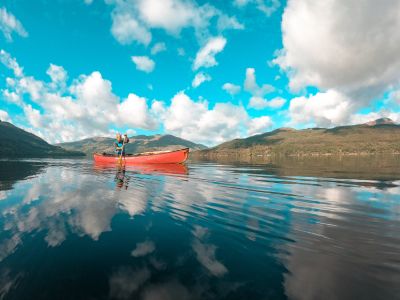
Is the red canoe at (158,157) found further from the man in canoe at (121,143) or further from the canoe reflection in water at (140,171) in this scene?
the canoe reflection in water at (140,171)

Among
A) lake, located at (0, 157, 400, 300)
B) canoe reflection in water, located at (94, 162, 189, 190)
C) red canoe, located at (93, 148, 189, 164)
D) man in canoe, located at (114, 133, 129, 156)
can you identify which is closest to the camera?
lake, located at (0, 157, 400, 300)

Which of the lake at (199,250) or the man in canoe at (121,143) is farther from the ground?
the man in canoe at (121,143)

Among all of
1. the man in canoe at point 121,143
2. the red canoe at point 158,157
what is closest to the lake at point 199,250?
the red canoe at point 158,157

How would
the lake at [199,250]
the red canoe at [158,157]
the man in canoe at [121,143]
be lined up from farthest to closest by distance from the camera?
the man in canoe at [121,143] → the red canoe at [158,157] → the lake at [199,250]

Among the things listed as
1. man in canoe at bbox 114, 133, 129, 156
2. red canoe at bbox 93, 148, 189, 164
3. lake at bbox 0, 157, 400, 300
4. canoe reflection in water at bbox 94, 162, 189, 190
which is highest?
man in canoe at bbox 114, 133, 129, 156

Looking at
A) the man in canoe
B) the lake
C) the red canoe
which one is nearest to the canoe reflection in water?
the red canoe

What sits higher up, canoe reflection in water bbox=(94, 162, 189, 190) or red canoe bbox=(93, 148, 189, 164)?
red canoe bbox=(93, 148, 189, 164)

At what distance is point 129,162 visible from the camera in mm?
54344

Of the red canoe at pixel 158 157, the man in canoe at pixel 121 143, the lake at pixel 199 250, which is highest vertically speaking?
the man in canoe at pixel 121 143

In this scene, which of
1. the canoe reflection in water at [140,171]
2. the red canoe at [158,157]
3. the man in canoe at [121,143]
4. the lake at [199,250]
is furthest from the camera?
the man in canoe at [121,143]

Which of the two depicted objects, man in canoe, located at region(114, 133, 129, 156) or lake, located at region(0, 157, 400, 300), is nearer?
lake, located at region(0, 157, 400, 300)

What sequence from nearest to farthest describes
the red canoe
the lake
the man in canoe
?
the lake → the red canoe → the man in canoe

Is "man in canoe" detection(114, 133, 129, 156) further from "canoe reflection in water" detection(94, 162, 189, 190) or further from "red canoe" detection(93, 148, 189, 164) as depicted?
"canoe reflection in water" detection(94, 162, 189, 190)

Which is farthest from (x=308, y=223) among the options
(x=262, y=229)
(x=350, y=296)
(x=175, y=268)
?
(x=175, y=268)
